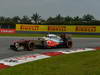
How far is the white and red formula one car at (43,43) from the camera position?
15.8 m

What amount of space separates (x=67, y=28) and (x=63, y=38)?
25.9m

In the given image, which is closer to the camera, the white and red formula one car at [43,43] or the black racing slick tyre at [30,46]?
the white and red formula one car at [43,43]

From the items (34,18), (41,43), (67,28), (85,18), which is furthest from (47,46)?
(34,18)

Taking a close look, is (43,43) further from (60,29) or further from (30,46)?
(60,29)

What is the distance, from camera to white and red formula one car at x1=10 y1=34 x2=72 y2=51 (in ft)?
51.8

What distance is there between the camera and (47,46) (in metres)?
17.2

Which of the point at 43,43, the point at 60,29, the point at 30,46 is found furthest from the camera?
the point at 60,29

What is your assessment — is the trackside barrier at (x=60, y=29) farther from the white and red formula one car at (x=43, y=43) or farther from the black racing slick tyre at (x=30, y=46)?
the black racing slick tyre at (x=30, y=46)

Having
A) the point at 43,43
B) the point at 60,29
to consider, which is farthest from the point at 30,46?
the point at 60,29

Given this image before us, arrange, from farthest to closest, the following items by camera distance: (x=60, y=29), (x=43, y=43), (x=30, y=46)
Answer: (x=60, y=29)
(x=43, y=43)
(x=30, y=46)

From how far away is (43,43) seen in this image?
1709cm

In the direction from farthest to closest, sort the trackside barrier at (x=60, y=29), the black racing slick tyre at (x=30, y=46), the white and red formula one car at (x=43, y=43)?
the trackside barrier at (x=60, y=29)
the black racing slick tyre at (x=30, y=46)
the white and red formula one car at (x=43, y=43)

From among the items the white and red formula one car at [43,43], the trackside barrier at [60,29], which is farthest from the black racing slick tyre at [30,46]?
the trackside barrier at [60,29]

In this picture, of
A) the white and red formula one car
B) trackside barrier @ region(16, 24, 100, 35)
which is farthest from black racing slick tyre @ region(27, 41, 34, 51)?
trackside barrier @ region(16, 24, 100, 35)
